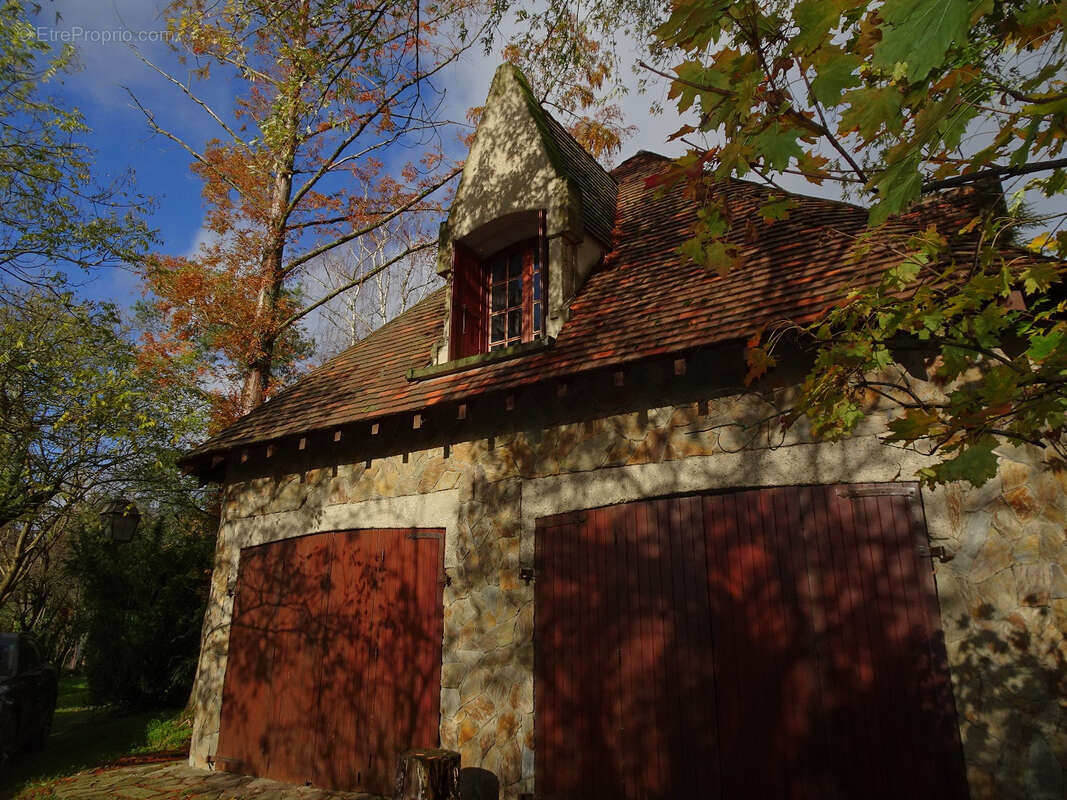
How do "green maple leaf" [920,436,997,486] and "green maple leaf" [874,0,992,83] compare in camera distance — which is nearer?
"green maple leaf" [874,0,992,83]

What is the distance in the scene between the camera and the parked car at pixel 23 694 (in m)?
7.25

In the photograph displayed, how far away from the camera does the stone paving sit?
628 centimetres

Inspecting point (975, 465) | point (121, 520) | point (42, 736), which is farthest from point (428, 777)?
point (121, 520)

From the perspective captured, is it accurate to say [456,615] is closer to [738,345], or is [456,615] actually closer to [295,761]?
[295,761]

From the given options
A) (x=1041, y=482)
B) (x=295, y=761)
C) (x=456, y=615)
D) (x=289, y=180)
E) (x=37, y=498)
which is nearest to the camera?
(x=1041, y=482)

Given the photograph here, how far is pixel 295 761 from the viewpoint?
6.83 metres

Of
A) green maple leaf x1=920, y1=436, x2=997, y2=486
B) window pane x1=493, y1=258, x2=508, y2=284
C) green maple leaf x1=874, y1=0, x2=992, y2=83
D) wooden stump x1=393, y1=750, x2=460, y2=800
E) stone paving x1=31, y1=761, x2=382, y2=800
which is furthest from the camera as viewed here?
window pane x1=493, y1=258, x2=508, y2=284

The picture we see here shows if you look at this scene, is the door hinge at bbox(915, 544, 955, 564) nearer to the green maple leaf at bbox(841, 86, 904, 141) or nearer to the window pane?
the green maple leaf at bbox(841, 86, 904, 141)

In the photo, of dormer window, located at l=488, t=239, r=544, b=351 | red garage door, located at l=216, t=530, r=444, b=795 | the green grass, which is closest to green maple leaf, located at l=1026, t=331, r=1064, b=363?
dormer window, located at l=488, t=239, r=544, b=351

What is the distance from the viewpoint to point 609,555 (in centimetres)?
565

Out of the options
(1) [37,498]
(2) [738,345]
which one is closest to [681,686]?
(2) [738,345]

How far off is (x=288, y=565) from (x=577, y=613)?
12.7ft

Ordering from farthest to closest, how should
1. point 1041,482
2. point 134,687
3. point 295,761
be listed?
point 134,687, point 295,761, point 1041,482

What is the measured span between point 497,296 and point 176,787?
20.7ft
